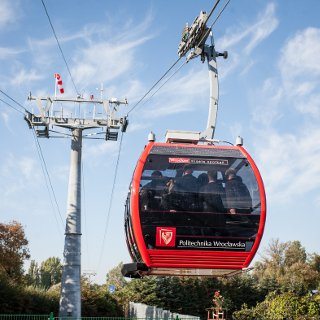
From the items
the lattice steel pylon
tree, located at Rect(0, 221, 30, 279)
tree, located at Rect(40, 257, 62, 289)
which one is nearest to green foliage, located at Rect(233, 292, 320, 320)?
the lattice steel pylon

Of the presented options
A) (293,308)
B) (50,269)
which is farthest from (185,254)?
(50,269)

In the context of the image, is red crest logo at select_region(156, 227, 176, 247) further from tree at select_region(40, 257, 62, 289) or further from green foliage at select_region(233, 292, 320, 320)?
tree at select_region(40, 257, 62, 289)

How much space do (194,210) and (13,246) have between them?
1843 inches

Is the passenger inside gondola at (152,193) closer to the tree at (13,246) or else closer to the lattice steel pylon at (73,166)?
the lattice steel pylon at (73,166)

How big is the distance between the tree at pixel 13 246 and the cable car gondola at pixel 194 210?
43.1m

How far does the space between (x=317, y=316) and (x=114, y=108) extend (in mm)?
15455

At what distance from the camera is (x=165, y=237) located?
9.60 m

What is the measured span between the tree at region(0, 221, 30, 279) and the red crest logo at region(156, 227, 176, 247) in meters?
43.5

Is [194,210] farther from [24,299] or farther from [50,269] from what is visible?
[50,269]

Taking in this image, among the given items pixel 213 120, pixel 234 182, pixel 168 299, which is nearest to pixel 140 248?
pixel 234 182

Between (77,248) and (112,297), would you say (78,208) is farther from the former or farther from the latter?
(112,297)

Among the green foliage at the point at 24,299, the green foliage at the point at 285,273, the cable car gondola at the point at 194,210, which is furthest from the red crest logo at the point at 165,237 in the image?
the green foliage at the point at 285,273

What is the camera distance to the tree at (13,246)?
5062cm

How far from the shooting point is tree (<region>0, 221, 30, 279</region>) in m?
50.6
